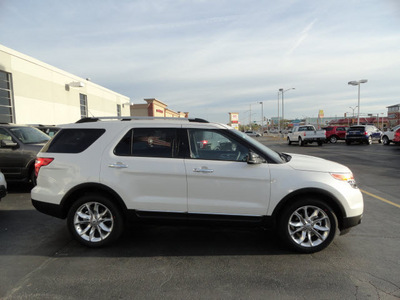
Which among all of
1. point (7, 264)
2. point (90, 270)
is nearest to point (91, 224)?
point (90, 270)

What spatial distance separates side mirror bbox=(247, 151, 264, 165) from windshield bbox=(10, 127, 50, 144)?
21.8ft

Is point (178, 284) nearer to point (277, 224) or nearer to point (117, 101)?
point (277, 224)

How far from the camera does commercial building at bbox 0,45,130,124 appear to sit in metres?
16.0

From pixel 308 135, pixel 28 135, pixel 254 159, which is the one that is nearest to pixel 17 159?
pixel 28 135

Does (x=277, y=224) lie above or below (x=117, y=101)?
below

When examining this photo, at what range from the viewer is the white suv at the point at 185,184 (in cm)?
368

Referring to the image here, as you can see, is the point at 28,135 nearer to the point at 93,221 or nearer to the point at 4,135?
the point at 4,135

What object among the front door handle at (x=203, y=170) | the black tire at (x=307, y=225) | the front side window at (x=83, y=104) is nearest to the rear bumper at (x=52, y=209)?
the front door handle at (x=203, y=170)

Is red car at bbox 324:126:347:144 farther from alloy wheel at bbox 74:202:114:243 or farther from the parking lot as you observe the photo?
alloy wheel at bbox 74:202:114:243

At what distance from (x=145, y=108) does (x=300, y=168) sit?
45189mm

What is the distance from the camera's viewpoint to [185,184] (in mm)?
3740

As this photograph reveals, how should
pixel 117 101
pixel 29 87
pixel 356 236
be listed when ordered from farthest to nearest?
pixel 117 101 → pixel 29 87 → pixel 356 236

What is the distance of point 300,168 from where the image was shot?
12.3ft

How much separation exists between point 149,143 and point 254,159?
1478 millimetres
